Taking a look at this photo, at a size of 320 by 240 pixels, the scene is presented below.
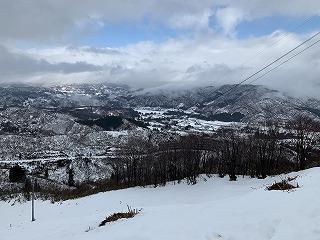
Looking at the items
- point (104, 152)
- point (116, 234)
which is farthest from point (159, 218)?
point (104, 152)

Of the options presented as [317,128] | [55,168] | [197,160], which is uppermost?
[317,128]

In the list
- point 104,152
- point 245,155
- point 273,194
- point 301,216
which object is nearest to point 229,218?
point 301,216

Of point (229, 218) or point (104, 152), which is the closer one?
point (229, 218)

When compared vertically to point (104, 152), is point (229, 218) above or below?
above

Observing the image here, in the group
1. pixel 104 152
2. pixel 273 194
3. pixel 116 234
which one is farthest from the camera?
pixel 104 152

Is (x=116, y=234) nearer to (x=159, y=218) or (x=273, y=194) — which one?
(x=159, y=218)

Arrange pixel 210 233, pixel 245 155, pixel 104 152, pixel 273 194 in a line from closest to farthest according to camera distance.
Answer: pixel 210 233
pixel 273 194
pixel 245 155
pixel 104 152

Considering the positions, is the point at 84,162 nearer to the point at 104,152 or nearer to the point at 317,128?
the point at 104,152
